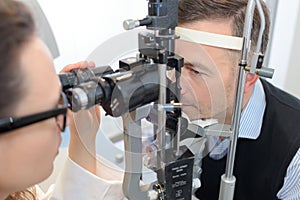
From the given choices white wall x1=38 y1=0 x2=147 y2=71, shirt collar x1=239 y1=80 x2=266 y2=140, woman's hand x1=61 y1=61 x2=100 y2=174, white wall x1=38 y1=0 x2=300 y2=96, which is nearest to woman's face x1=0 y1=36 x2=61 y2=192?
woman's hand x1=61 y1=61 x2=100 y2=174

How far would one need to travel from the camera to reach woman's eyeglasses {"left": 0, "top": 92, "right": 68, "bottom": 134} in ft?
1.94

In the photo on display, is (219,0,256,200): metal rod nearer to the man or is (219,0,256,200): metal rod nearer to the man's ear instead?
the man

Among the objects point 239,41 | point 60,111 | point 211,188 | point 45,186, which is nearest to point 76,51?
point 45,186

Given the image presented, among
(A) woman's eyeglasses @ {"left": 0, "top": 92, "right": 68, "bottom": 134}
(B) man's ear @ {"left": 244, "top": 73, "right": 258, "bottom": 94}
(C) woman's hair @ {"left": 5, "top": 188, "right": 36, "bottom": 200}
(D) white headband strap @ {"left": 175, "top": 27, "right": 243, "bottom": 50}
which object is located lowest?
(C) woman's hair @ {"left": 5, "top": 188, "right": 36, "bottom": 200}

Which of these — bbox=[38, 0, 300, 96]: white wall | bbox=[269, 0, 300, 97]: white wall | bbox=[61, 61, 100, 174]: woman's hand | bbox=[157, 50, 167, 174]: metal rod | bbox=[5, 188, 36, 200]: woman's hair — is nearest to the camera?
bbox=[157, 50, 167, 174]: metal rod

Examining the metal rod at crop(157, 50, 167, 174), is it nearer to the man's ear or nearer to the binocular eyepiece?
the binocular eyepiece

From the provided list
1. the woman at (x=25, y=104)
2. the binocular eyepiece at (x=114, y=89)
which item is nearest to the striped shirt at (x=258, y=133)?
the binocular eyepiece at (x=114, y=89)

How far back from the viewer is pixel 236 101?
0.80m

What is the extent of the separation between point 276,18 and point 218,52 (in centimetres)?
124

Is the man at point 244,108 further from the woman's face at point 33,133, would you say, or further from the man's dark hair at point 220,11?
the woman's face at point 33,133

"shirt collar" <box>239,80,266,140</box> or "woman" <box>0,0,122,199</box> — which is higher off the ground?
"woman" <box>0,0,122,199</box>

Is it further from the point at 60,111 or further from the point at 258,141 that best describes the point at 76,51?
the point at 60,111

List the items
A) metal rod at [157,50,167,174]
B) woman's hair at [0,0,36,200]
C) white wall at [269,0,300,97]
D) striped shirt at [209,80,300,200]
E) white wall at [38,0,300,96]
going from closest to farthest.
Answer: woman's hair at [0,0,36,200]
metal rod at [157,50,167,174]
striped shirt at [209,80,300,200]
white wall at [38,0,300,96]
white wall at [269,0,300,97]

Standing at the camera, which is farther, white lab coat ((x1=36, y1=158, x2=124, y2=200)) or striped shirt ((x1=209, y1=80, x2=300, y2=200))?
striped shirt ((x1=209, y1=80, x2=300, y2=200))
